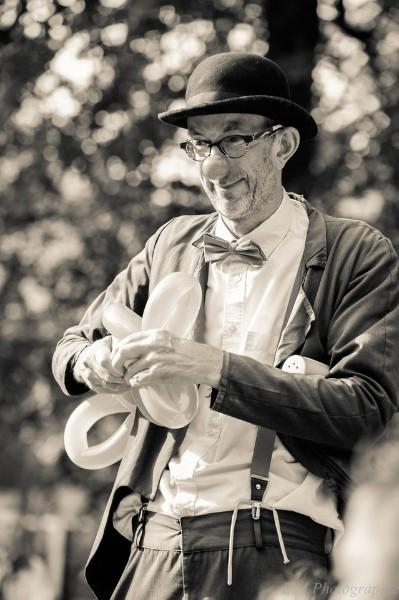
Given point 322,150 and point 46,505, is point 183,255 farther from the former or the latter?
point 46,505

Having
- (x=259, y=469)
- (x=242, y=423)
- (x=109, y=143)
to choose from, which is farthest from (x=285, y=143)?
(x=109, y=143)

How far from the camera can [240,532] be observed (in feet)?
8.61

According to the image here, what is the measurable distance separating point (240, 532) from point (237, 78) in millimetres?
1272

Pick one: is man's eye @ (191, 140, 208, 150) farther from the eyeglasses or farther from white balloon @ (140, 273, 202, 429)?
white balloon @ (140, 273, 202, 429)

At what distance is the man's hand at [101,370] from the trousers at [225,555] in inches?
15.8

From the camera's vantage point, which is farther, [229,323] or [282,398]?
[229,323]

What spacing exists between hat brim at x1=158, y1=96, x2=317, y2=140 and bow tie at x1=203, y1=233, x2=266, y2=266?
369 mm

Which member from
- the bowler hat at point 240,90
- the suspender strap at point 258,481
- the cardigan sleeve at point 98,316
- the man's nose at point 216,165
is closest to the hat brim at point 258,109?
the bowler hat at point 240,90

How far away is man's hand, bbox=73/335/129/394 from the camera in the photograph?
264 cm

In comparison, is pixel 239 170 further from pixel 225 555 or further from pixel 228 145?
pixel 225 555

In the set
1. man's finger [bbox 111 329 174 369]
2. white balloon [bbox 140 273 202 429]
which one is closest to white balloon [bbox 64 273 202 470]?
white balloon [bbox 140 273 202 429]

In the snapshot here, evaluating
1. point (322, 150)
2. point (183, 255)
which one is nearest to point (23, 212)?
point (322, 150)

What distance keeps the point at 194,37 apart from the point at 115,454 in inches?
159

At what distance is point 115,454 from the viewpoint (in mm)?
2986
